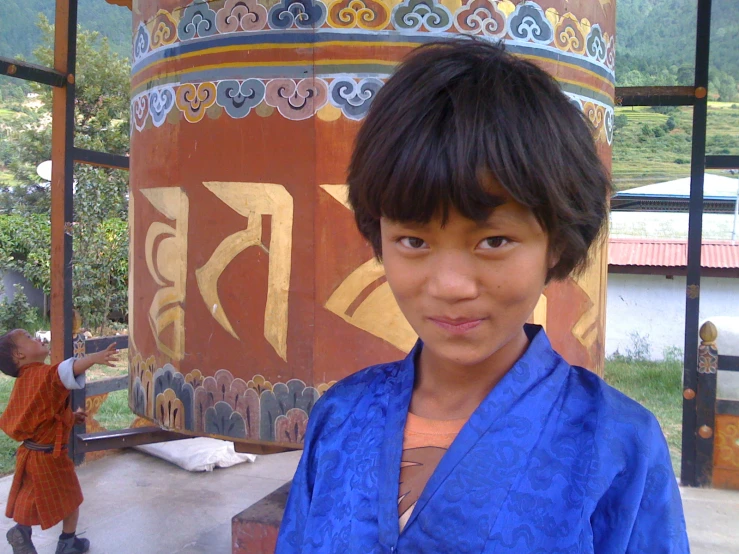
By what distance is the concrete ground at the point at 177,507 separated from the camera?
3.21m

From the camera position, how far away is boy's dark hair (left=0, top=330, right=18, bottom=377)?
3.02 m

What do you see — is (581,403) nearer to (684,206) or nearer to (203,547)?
(203,547)

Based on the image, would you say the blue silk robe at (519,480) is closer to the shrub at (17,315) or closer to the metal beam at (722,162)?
the metal beam at (722,162)

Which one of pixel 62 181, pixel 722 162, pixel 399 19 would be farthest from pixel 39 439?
pixel 722 162

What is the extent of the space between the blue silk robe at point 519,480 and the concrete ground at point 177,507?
93.2 inches

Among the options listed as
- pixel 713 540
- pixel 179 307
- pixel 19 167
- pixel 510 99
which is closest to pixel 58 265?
pixel 179 307

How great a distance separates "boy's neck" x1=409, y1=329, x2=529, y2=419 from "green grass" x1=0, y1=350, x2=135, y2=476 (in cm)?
406

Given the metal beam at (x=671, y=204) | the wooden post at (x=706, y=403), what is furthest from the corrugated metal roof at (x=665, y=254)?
the wooden post at (x=706, y=403)

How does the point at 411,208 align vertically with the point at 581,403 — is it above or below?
above

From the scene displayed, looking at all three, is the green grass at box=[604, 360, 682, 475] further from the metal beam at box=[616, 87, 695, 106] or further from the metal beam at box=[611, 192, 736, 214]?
the metal beam at box=[611, 192, 736, 214]

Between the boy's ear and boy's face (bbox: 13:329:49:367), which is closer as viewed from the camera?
the boy's ear

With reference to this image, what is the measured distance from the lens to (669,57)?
9.02 meters

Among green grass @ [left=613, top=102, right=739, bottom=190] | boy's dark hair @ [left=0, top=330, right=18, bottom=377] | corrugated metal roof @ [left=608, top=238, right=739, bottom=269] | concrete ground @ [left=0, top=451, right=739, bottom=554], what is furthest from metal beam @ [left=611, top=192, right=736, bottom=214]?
boy's dark hair @ [left=0, top=330, right=18, bottom=377]

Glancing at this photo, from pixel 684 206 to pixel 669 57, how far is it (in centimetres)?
460
